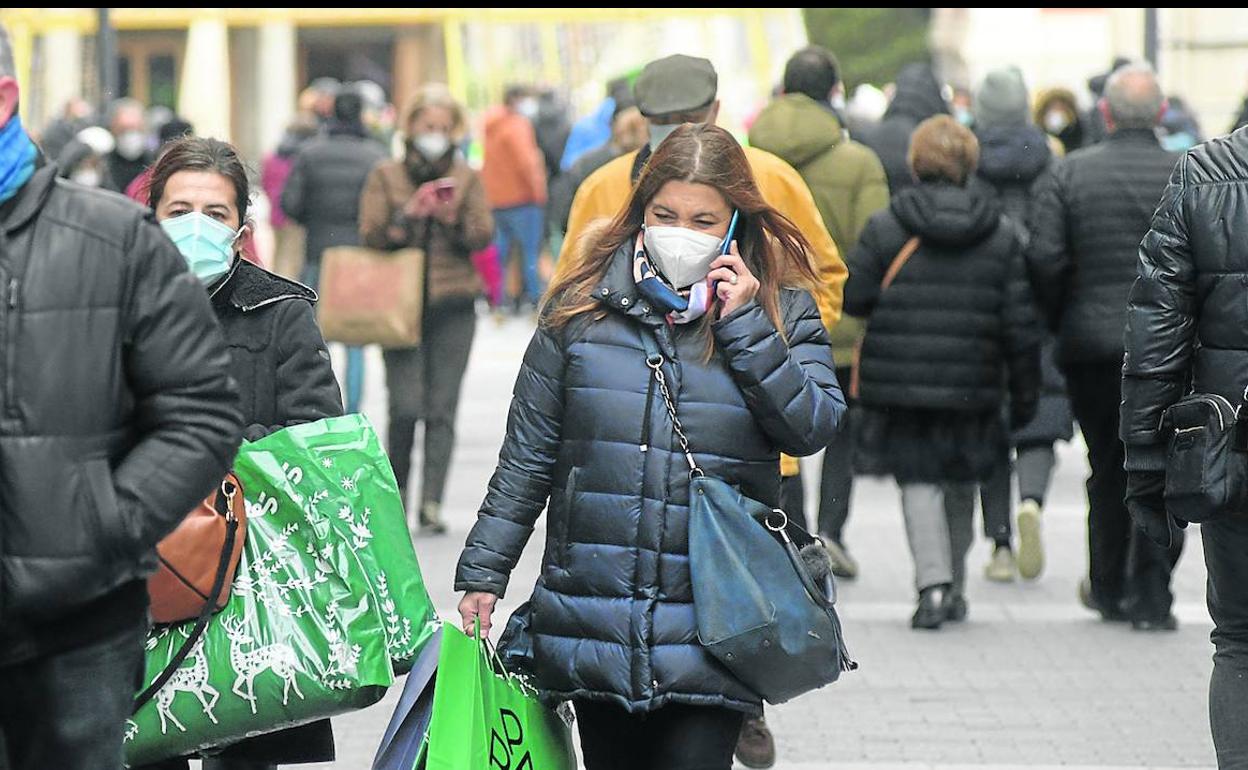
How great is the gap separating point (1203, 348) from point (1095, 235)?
3470 mm

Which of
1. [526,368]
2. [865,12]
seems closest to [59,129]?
[526,368]

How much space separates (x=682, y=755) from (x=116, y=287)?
148 cm

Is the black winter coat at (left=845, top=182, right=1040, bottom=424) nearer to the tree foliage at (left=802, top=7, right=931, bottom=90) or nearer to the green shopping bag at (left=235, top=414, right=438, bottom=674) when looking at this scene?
the green shopping bag at (left=235, top=414, right=438, bottom=674)

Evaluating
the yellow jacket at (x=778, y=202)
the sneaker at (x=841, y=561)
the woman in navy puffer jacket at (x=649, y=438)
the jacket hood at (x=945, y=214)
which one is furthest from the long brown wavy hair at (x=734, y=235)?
the sneaker at (x=841, y=561)

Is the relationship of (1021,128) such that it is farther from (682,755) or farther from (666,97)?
(682,755)

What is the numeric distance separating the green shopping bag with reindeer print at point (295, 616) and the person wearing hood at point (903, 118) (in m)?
7.49

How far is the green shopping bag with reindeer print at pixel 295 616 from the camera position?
4309 mm

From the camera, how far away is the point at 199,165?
487 cm

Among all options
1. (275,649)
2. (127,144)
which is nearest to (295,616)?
(275,649)

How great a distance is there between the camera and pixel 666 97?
22.0 ft

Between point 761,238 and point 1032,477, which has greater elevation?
point 761,238

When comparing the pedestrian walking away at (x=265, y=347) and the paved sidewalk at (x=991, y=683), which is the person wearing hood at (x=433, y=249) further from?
the pedestrian walking away at (x=265, y=347)

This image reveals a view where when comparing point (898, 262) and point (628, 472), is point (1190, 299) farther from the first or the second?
point (898, 262)

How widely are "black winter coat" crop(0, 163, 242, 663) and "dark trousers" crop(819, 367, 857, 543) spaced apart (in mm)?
6066
